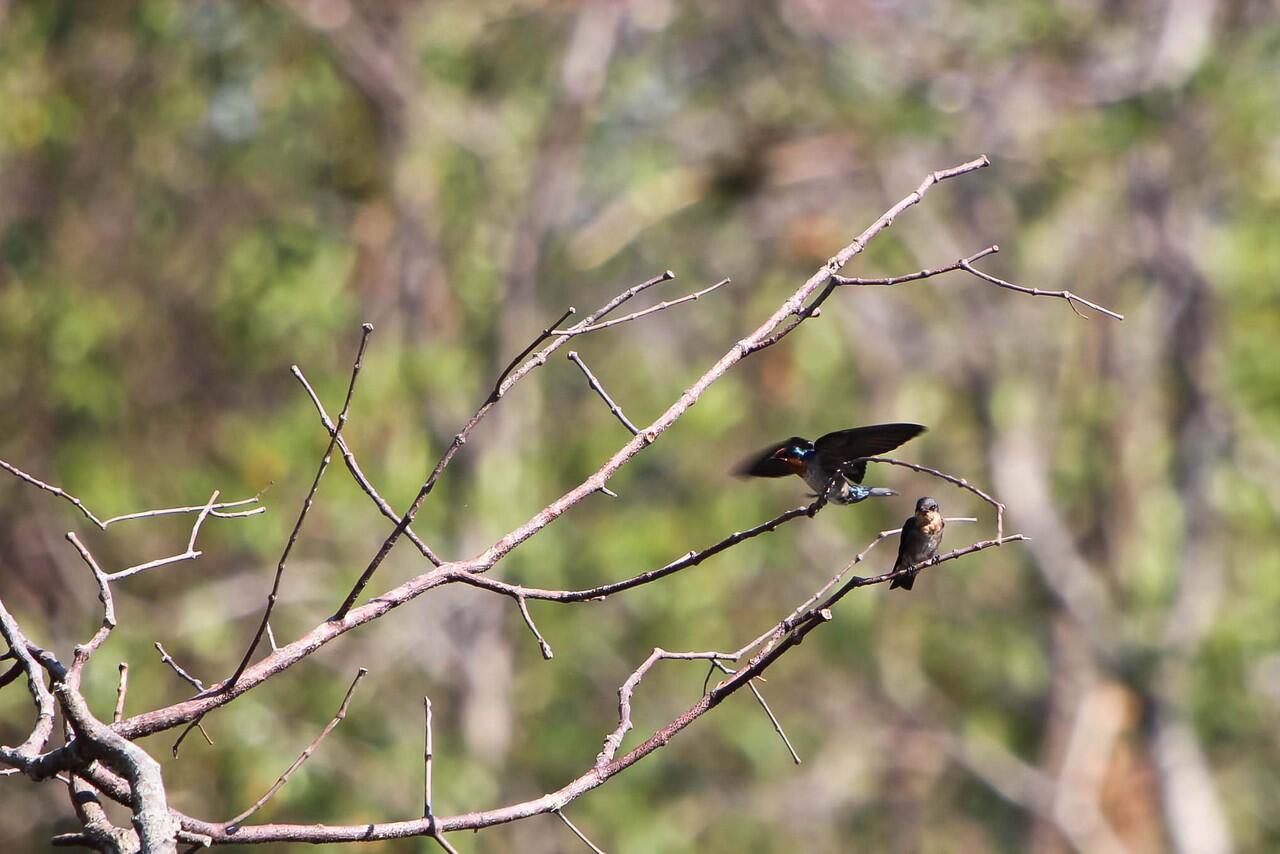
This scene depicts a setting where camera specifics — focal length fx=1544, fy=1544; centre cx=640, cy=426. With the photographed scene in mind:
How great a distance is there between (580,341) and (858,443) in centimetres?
1047

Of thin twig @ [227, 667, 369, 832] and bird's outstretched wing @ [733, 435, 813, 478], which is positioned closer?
thin twig @ [227, 667, 369, 832]

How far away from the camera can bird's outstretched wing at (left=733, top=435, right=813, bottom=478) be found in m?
3.04

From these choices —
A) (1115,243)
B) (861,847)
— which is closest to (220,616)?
(1115,243)

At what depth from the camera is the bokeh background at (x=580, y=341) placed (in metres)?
9.59

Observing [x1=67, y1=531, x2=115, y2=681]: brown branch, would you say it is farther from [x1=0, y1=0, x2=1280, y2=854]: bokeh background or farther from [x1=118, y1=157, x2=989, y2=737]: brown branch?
[x1=0, y1=0, x2=1280, y2=854]: bokeh background

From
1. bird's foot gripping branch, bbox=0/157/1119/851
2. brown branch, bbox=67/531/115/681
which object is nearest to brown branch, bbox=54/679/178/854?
bird's foot gripping branch, bbox=0/157/1119/851

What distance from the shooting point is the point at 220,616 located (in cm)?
935

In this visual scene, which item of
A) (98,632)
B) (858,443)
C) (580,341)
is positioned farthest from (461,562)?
(580,341)

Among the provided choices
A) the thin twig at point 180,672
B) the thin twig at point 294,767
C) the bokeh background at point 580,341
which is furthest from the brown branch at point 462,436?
the bokeh background at point 580,341

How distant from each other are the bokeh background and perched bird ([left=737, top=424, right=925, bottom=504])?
560 centimetres

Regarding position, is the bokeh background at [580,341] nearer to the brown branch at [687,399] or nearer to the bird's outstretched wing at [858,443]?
the bird's outstretched wing at [858,443]

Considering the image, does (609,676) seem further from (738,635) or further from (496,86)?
(496,86)

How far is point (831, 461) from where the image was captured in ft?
9.82

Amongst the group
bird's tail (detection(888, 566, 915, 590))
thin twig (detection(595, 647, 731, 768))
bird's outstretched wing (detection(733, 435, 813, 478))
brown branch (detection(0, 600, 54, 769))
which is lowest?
bird's tail (detection(888, 566, 915, 590))
